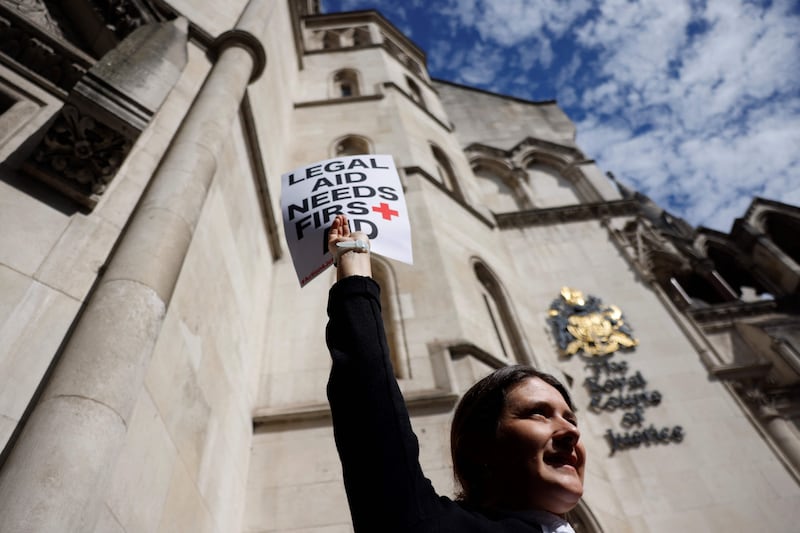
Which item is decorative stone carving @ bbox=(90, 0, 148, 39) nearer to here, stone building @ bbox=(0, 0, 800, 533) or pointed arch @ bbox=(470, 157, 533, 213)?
stone building @ bbox=(0, 0, 800, 533)

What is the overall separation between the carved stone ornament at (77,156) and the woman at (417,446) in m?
2.22

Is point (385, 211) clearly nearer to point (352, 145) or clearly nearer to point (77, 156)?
point (77, 156)

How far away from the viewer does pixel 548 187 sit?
14.3 meters

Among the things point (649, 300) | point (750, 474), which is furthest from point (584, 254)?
point (750, 474)

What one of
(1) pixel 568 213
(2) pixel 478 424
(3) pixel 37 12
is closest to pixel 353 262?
(2) pixel 478 424

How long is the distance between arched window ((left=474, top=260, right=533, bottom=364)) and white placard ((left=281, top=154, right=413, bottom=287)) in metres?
4.50

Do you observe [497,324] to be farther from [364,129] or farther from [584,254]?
[364,129]

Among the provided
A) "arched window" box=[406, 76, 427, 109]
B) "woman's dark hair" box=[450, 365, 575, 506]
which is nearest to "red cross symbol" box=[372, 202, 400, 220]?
"woman's dark hair" box=[450, 365, 575, 506]

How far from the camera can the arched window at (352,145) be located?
10.6 m

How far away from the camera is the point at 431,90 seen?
16484mm

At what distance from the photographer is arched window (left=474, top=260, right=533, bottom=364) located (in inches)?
278

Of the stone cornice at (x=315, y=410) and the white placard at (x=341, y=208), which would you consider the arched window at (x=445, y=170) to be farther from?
the white placard at (x=341, y=208)

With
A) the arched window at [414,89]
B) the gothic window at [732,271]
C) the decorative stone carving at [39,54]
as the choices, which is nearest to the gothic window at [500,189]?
the arched window at [414,89]

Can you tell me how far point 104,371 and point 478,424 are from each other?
169 cm
